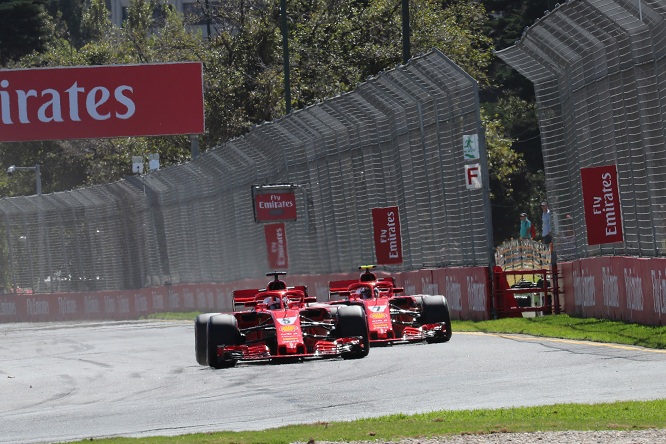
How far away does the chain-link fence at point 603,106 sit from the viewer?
55.3 feet

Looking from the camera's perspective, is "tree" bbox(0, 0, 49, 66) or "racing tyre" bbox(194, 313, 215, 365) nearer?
"racing tyre" bbox(194, 313, 215, 365)

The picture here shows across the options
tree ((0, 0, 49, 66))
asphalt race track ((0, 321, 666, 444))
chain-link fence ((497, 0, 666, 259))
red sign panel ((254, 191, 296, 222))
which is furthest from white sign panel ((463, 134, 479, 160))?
tree ((0, 0, 49, 66))

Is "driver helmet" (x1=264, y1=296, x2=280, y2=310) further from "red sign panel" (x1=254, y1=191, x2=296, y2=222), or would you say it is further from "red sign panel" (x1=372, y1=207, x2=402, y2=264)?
"red sign panel" (x1=254, y1=191, x2=296, y2=222)

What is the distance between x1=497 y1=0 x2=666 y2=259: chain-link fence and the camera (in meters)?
16.9

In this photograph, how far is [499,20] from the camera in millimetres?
64438

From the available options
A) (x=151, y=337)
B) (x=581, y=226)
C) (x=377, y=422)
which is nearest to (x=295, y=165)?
(x=151, y=337)

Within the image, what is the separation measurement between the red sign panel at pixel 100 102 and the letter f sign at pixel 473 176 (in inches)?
596

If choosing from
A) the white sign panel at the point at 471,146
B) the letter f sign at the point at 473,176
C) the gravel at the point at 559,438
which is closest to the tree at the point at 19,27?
the white sign panel at the point at 471,146

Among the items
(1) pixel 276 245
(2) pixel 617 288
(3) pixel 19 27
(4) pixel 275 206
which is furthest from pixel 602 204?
(3) pixel 19 27

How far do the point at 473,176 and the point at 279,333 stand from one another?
6954 millimetres

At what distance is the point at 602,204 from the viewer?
18.1 meters

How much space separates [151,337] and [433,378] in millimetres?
12582

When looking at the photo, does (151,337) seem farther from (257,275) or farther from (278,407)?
(278,407)

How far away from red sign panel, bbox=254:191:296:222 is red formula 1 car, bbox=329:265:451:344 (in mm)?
12443
